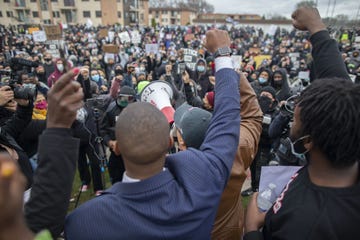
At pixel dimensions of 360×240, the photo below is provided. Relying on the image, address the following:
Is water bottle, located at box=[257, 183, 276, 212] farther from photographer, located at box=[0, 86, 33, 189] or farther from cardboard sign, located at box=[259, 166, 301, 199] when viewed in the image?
photographer, located at box=[0, 86, 33, 189]

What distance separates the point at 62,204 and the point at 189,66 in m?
8.38

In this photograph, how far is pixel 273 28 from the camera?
20531 millimetres

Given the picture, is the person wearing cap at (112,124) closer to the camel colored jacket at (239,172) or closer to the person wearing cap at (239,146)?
the person wearing cap at (239,146)

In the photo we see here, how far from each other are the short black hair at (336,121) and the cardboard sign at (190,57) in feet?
25.8

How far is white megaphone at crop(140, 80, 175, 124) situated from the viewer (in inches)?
106

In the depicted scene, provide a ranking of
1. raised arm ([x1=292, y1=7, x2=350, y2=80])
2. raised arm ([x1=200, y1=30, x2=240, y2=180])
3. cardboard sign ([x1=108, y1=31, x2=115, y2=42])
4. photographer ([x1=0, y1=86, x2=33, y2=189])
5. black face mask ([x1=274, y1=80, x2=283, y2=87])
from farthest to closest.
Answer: cardboard sign ([x1=108, y1=31, x2=115, y2=42]), black face mask ([x1=274, y1=80, x2=283, y2=87]), photographer ([x1=0, y1=86, x2=33, y2=189]), raised arm ([x1=292, y1=7, x2=350, y2=80]), raised arm ([x1=200, y1=30, x2=240, y2=180])

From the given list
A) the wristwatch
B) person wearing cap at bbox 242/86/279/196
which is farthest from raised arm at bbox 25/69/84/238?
person wearing cap at bbox 242/86/279/196

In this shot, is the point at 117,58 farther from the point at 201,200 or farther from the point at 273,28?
the point at 273,28

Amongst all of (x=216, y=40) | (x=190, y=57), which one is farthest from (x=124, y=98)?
(x=190, y=57)

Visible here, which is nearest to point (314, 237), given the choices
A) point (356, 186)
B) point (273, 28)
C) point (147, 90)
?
point (356, 186)

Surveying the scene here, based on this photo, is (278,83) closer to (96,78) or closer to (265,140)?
(265,140)

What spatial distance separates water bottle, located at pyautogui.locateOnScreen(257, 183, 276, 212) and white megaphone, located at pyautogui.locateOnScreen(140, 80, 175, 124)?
1.24 meters

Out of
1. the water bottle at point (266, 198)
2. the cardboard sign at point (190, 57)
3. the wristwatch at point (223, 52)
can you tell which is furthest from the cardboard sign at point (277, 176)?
the cardboard sign at point (190, 57)

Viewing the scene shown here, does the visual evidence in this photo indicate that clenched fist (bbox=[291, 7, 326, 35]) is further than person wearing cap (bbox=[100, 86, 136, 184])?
No
